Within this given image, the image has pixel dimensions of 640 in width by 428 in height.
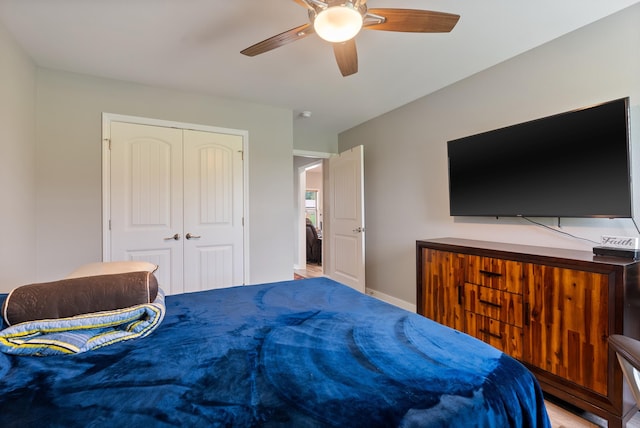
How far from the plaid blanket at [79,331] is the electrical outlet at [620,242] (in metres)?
2.50

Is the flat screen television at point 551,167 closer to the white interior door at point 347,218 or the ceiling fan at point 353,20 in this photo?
the ceiling fan at point 353,20

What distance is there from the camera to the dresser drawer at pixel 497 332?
6.57 feet

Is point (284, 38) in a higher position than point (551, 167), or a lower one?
higher

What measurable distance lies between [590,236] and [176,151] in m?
3.64

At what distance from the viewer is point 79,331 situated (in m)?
1.06

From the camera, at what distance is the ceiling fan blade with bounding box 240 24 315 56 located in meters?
1.62

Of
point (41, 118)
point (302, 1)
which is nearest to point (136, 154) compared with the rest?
point (41, 118)

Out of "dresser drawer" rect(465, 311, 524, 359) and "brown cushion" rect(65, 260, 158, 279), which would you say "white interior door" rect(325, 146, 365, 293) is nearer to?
"dresser drawer" rect(465, 311, 524, 359)

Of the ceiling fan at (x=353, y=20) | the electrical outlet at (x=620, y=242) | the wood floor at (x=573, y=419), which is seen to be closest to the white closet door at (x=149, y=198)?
the ceiling fan at (x=353, y=20)

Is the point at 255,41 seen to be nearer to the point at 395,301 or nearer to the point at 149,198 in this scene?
the point at 149,198

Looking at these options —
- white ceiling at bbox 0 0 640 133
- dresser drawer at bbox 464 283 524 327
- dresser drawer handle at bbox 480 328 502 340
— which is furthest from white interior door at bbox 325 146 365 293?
dresser drawer handle at bbox 480 328 502 340

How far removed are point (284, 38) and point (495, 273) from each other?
209 cm

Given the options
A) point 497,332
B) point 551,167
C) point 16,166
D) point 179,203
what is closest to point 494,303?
point 497,332

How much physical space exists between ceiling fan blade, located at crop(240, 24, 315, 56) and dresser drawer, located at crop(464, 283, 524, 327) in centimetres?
210
